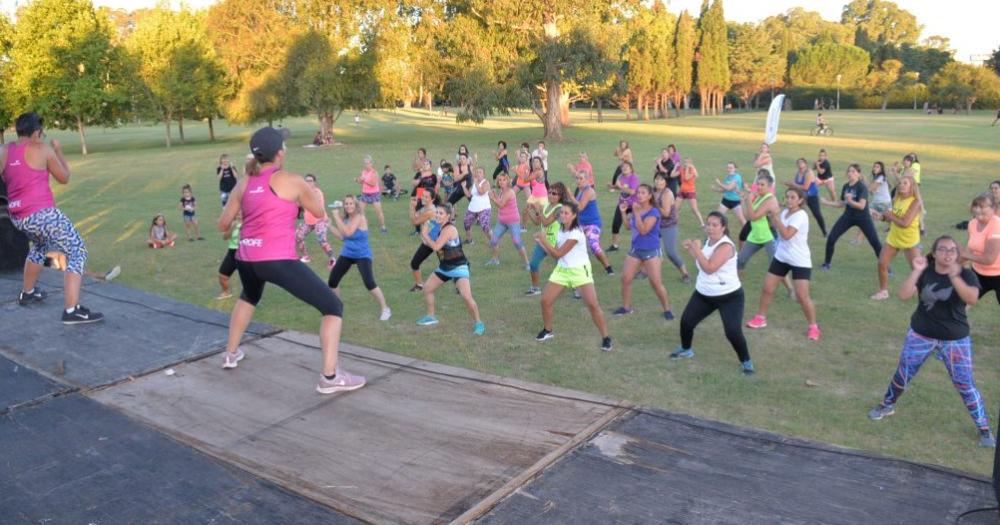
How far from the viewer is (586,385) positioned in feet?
19.6

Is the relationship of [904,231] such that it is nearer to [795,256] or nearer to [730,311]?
[795,256]

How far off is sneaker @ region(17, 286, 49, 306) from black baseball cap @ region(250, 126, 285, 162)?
16.0ft

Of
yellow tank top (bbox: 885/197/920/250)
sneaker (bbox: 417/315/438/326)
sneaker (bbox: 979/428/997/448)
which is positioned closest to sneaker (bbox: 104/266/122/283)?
sneaker (bbox: 417/315/438/326)

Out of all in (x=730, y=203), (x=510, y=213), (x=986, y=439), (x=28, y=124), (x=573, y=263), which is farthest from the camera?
(x=730, y=203)

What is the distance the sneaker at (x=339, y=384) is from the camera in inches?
219

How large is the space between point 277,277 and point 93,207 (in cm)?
1711

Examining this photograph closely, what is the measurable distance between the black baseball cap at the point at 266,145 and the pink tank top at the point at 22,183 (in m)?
3.53

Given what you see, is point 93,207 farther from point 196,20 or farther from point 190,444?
point 196,20

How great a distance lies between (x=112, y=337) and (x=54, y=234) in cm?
135

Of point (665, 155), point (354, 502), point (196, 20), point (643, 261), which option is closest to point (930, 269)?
point (643, 261)

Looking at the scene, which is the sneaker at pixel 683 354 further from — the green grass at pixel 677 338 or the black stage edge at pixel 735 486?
the black stage edge at pixel 735 486

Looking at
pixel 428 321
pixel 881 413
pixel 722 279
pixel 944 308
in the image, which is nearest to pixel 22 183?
pixel 428 321

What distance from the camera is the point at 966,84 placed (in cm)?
6169

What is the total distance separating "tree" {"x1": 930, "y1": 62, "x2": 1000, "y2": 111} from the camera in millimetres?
60906
